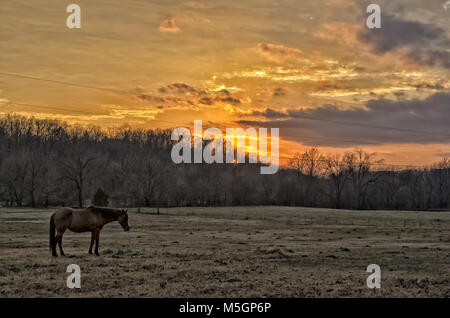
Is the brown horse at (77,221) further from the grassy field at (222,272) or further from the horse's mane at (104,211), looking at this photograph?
the grassy field at (222,272)

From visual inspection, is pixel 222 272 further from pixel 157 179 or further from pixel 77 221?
pixel 157 179

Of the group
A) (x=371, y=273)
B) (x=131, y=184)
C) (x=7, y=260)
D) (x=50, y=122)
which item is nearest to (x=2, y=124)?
(x=50, y=122)

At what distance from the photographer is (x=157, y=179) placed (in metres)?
92.6

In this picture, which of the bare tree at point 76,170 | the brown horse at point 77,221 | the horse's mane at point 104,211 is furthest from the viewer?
the bare tree at point 76,170

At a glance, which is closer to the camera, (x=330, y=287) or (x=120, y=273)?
(x=330, y=287)

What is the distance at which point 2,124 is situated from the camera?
487 ft

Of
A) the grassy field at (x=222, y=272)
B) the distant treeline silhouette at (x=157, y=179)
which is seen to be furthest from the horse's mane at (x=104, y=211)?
the distant treeline silhouette at (x=157, y=179)

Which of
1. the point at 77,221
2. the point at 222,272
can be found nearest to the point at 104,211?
the point at 77,221

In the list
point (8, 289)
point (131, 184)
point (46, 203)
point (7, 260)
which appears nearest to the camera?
point (8, 289)

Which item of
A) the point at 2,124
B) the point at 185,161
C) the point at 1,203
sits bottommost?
the point at 1,203

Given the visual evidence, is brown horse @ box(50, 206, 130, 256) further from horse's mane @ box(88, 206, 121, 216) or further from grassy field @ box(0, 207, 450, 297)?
grassy field @ box(0, 207, 450, 297)

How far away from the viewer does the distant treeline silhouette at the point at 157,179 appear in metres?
95.4
